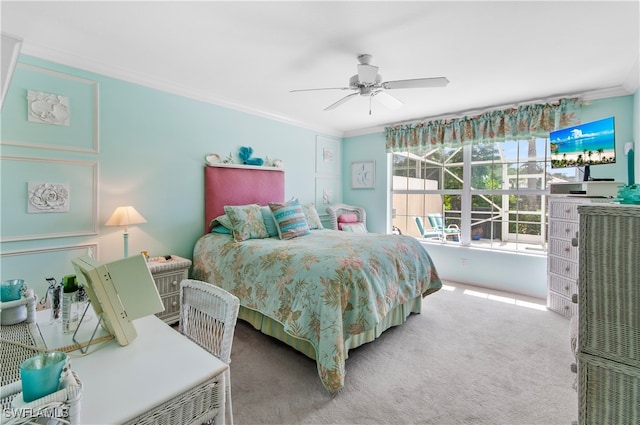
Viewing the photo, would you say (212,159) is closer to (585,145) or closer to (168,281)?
(168,281)

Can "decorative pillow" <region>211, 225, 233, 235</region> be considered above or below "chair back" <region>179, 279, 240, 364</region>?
above

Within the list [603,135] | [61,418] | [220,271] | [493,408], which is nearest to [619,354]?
[493,408]

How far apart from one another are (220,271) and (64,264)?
50.8 inches

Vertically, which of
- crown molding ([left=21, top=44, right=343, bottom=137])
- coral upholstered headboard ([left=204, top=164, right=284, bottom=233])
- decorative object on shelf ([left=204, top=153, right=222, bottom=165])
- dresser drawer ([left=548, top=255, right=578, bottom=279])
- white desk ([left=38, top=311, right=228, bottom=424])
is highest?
crown molding ([left=21, top=44, right=343, bottom=137])

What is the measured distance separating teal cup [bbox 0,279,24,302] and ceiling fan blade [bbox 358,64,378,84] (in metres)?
2.47

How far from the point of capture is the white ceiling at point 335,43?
1.88 metres

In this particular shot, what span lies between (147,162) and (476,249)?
14.3ft

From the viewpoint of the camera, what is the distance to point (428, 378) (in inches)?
81.1

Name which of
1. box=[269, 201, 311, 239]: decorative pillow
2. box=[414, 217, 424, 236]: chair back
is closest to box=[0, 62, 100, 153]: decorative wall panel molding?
box=[269, 201, 311, 239]: decorative pillow

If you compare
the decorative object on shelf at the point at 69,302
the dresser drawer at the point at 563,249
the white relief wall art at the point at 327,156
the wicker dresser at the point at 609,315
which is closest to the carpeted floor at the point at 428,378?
the dresser drawer at the point at 563,249

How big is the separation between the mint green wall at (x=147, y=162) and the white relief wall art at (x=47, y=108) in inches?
6.5

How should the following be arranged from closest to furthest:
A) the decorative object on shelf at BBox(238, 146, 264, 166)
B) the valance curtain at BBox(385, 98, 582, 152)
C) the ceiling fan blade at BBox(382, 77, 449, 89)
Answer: the ceiling fan blade at BBox(382, 77, 449, 89) → the valance curtain at BBox(385, 98, 582, 152) → the decorative object on shelf at BBox(238, 146, 264, 166)

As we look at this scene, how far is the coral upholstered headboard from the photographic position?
3.43 metres

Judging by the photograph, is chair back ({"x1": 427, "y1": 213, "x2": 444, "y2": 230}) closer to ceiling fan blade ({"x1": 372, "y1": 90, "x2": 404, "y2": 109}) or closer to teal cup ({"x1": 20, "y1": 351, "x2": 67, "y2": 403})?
ceiling fan blade ({"x1": 372, "y1": 90, "x2": 404, "y2": 109})
